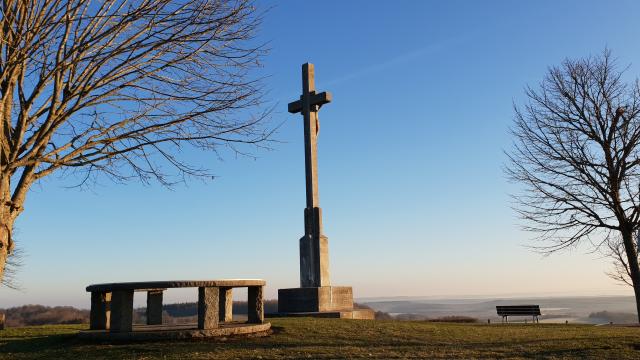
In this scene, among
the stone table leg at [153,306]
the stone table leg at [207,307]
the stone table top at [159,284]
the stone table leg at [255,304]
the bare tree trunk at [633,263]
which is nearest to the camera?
the stone table top at [159,284]

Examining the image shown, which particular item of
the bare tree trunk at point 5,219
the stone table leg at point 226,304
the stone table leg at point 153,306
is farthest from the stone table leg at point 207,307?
the bare tree trunk at point 5,219

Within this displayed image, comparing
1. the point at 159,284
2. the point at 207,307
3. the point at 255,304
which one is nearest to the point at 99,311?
the point at 159,284

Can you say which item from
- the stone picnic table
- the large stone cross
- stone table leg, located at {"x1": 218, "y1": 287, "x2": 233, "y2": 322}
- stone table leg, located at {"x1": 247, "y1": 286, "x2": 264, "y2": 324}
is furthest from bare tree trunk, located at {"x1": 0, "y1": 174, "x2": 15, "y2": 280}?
the large stone cross

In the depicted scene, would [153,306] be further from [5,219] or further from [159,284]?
[5,219]

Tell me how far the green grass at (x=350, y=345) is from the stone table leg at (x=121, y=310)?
Result: 452 mm

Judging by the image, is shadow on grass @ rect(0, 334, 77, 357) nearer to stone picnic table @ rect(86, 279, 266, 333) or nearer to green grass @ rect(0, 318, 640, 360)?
green grass @ rect(0, 318, 640, 360)

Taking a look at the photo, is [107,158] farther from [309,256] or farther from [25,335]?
[309,256]

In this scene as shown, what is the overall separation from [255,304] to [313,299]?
18.1 feet

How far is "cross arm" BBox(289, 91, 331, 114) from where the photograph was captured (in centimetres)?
1780

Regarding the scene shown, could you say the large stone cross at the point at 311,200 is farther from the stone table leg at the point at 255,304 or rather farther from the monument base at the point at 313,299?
the stone table leg at the point at 255,304

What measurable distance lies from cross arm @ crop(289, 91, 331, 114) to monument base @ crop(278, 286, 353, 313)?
6142 mm

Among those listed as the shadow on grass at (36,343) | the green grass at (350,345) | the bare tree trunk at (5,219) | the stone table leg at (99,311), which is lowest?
the green grass at (350,345)

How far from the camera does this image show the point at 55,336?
9.89 metres

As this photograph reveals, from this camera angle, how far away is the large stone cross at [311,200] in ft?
54.5
